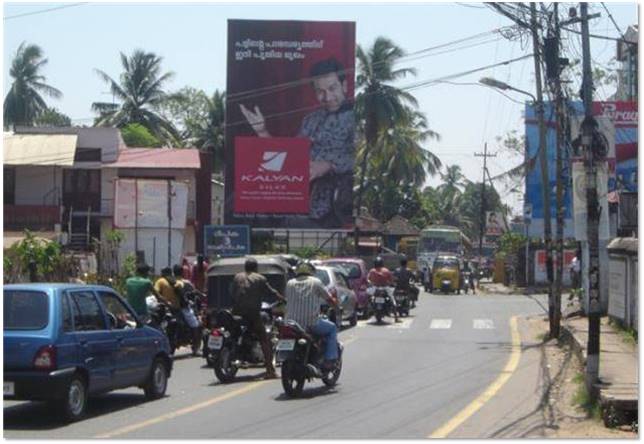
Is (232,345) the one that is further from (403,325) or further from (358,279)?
(358,279)

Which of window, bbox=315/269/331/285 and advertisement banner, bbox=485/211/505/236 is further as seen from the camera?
advertisement banner, bbox=485/211/505/236

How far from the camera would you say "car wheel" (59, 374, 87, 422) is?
1213 cm

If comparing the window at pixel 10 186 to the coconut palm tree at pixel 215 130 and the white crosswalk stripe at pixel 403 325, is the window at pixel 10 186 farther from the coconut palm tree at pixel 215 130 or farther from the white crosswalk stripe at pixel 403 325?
the white crosswalk stripe at pixel 403 325

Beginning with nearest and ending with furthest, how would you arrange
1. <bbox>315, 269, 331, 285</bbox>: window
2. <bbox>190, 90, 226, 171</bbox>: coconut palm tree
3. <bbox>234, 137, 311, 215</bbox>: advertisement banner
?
<bbox>315, 269, 331, 285</bbox>: window → <bbox>234, 137, 311, 215</bbox>: advertisement banner → <bbox>190, 90, 226, 171</bbox>: coconut palm tree

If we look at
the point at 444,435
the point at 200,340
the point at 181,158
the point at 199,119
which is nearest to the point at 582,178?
the point at 444,435

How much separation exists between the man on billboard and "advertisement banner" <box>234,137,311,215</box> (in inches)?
98.4

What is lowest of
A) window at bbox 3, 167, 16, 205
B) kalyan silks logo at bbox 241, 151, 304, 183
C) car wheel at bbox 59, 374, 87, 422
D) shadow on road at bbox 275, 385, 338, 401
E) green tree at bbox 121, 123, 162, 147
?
shadow on road at bbox 275, 385, 338, 401

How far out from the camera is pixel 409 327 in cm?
2848

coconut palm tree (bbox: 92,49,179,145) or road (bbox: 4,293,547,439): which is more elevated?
coconut palm tree (bbox: 92,49,179,145)

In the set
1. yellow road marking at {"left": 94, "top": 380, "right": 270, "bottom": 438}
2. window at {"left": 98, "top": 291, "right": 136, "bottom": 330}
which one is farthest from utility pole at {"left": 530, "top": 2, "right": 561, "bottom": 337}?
window at {"left": 98, "top": 291, "right": 136, "bottom": 330}

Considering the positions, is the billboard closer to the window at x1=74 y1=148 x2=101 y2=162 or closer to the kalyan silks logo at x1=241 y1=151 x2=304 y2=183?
the kalyan silks logo at x1=241 y1=151 x2=304 y2=183

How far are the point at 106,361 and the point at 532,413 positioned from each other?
488cm

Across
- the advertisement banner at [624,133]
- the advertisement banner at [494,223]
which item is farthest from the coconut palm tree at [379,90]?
the advertisement banner at [624,133]

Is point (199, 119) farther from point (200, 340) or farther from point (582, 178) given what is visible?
point (582, 178)
